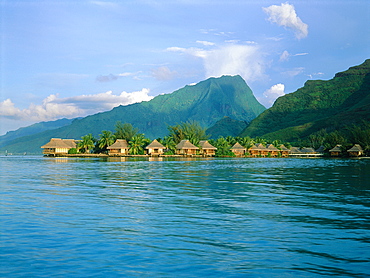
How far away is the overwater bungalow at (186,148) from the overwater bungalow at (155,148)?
14.0 feet

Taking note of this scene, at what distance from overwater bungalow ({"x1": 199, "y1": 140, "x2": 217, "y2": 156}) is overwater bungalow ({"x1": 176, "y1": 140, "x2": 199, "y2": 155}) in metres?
2.21

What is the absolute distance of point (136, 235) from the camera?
30.8 feet

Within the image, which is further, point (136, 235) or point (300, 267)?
point (136, 235)

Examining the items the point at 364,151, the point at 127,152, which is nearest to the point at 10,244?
the point at 127,152

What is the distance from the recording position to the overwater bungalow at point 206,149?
91.7 meters

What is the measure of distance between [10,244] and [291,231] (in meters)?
7.13

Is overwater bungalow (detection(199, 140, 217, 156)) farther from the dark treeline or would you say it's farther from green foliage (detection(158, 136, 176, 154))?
green foliage (detection(158, 136, 176, 154))

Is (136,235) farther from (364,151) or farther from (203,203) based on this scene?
(364,151)

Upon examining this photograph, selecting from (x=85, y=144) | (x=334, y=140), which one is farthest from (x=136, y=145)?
(x=334, y=140)

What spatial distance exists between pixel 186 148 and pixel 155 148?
7.52 metres

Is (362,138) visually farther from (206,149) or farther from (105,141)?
(105,141)

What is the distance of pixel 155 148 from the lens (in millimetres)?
87750

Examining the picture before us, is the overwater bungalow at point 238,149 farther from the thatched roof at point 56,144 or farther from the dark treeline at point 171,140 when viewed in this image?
the thatched roof at point 56,144

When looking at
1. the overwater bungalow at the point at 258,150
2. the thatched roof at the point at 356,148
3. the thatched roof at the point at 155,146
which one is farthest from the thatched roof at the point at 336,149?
the thatched roof at the point at 155,146
